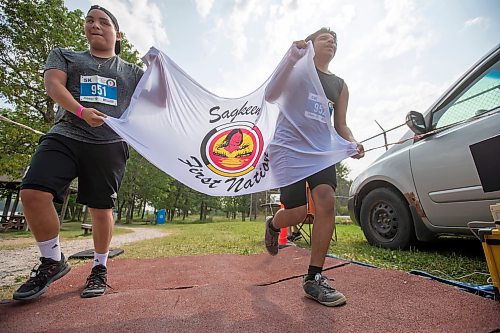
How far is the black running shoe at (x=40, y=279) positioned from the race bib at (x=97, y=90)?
1.23 m

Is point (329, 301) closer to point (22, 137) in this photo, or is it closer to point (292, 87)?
point (292, 87)

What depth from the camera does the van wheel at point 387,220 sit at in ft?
11.2

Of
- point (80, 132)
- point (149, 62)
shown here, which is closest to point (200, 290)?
point (80, 132)

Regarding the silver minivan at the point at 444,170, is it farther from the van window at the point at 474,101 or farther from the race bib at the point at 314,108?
the race bib at the point at 314,108

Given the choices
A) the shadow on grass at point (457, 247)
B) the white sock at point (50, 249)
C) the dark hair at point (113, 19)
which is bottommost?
the shadow on grass at point (457, 247)

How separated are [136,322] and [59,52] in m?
2.06

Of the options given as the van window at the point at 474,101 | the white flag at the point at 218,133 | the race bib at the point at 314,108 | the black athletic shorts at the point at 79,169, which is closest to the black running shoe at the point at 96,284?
the black athletic shorts at the point at 79,169

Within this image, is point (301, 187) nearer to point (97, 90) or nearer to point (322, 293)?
point (322, 293)

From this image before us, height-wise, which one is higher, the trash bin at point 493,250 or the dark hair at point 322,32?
the dark hair at point 322,32

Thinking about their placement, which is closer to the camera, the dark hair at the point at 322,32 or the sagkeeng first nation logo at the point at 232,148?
the sagkeeng first nation logo at the point at 232,148

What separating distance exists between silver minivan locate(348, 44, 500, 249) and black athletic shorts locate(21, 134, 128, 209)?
287 centimetres

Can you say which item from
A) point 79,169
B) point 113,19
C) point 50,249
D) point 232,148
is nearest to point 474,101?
point 232,148

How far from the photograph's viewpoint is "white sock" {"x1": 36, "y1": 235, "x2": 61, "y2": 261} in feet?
6.36

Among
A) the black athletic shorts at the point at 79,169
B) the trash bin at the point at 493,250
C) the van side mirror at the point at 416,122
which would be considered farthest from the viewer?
the van side mirror at the point at 416,122
